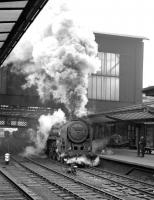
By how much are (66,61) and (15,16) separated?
19.5 metres

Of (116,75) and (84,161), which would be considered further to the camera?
(116,75)

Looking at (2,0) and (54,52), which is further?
(54,52)

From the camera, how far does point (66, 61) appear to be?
1083 inches

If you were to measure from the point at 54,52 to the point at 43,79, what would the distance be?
3405 mm

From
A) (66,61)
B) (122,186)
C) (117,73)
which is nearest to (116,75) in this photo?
(117,73)

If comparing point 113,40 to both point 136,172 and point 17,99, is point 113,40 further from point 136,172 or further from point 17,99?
point 136,172

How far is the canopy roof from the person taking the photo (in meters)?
7.18

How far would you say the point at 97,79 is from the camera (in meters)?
42.3

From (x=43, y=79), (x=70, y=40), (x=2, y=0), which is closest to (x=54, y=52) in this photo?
(x=70, y=40)

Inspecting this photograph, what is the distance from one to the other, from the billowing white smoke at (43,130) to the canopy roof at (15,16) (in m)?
15.2

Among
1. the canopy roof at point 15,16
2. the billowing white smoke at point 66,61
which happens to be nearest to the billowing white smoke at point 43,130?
the billowing white smoke at point 66,61

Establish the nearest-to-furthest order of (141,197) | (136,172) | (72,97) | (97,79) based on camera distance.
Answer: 1. (141,197)
2. (136,172)
3. (72,97)
4. (97,79)

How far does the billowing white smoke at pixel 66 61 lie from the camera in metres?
27.3

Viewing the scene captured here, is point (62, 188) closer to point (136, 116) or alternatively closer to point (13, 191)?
point (13, 191)
